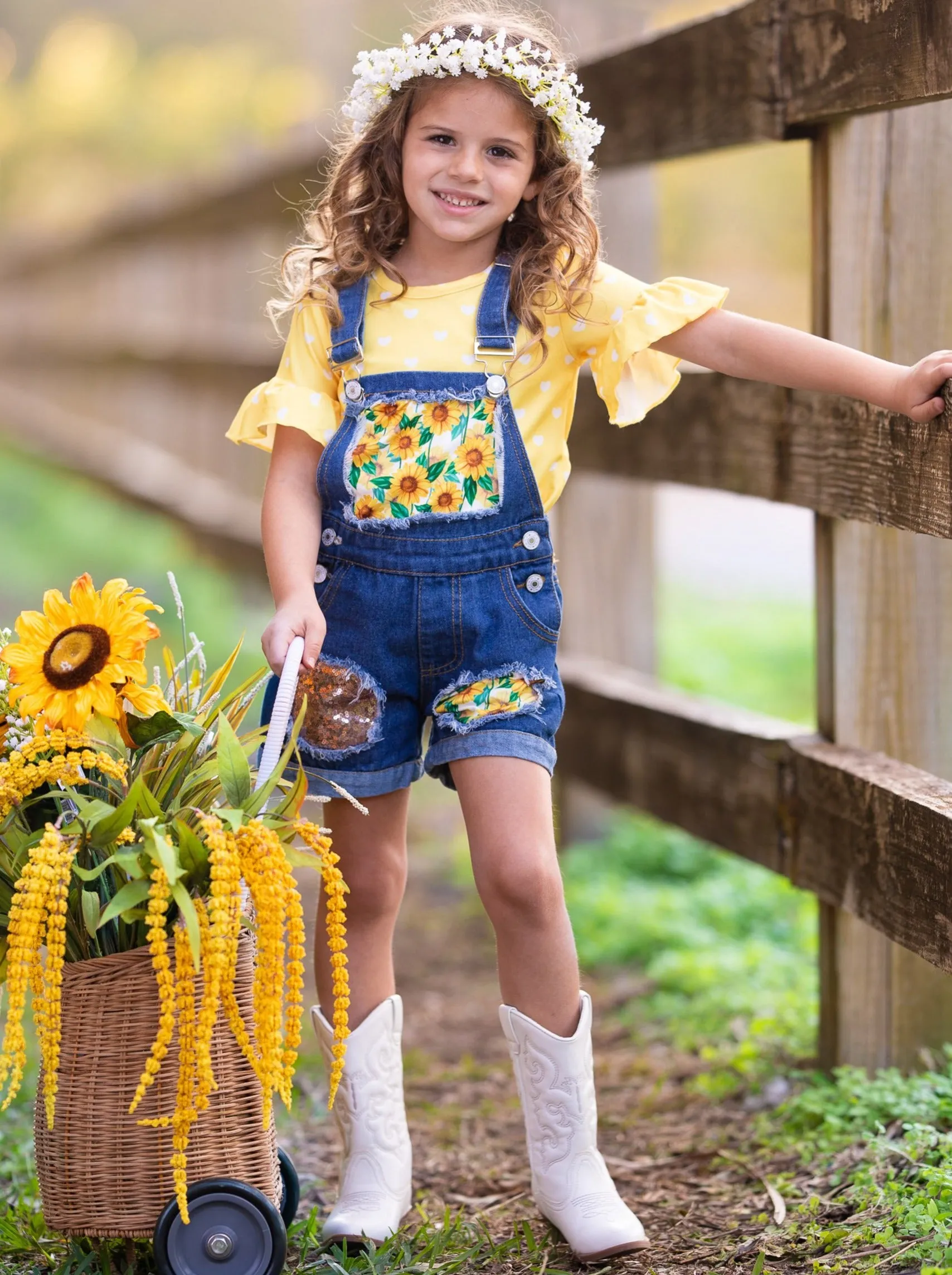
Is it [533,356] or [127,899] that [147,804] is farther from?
[533,356]

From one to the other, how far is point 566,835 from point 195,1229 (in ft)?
8.23

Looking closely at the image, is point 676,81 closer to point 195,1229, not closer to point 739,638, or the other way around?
point 195,1229

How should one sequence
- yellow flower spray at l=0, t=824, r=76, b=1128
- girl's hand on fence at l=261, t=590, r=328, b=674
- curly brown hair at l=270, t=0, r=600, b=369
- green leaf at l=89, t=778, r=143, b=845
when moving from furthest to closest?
1. curly brown hair at l=270, t=0, r=600, b=369
2. girl's hand on fence at l=261, t=590, r=328, b=674
3. green leaf at l=89, t=778, r=143, b=845
4. yellow flower spray at l=0, t=824, r=76, b=1128

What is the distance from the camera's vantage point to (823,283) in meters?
2.56

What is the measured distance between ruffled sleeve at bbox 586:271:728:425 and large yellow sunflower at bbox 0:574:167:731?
29.2 inches

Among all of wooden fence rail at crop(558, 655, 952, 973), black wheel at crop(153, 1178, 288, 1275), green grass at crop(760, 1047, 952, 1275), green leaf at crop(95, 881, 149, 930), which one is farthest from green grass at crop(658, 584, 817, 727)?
green leaf at crop(95, 881, 149, 930)

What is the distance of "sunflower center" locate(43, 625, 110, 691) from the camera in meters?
1.91

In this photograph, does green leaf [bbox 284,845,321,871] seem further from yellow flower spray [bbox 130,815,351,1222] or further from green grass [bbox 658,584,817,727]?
green grass [bbox 658,584,817,727]

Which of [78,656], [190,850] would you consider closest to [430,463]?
[78,656]

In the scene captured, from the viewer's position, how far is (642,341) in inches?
83.7

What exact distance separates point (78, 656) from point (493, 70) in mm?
1008

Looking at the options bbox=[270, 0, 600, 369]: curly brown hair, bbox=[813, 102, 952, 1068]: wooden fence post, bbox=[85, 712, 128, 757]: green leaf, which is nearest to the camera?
bbox=[85, 712, 128, 757]: green leaf

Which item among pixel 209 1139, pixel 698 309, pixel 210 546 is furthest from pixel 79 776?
pixel 210 546

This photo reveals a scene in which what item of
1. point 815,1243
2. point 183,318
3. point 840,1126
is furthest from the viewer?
point 183,318
